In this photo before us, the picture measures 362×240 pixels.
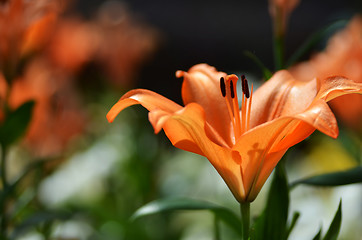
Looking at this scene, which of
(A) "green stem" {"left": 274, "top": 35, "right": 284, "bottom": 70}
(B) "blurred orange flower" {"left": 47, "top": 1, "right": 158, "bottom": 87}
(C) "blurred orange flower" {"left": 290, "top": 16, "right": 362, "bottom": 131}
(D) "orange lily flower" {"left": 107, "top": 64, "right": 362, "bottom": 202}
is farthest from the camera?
(B) "blurred orange flower" {"left": 47, "top": 1, "right": 158, "bottom": 87}

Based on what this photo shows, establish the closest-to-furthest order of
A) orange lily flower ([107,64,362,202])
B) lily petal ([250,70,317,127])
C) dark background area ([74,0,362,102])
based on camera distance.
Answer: orange lily flower ([107,64,362,202]) < lily petal ([250,70,317,127]) < dark background area ([74,0,362,102])

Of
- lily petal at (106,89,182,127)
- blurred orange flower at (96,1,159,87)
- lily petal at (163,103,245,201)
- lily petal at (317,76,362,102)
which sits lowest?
blurred orange flower at (96,1,159,87)

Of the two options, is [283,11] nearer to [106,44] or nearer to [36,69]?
[36,69]

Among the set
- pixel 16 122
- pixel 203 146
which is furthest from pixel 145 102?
pixel 16 122

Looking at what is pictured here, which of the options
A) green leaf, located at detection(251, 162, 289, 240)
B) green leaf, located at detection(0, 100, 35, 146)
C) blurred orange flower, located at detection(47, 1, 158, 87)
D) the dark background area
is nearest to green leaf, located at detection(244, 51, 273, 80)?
green leaf, located at detection(251, 162, 289, 240)

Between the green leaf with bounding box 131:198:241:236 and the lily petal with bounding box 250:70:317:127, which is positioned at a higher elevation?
the lily petal with bounding box 250:70:317:127

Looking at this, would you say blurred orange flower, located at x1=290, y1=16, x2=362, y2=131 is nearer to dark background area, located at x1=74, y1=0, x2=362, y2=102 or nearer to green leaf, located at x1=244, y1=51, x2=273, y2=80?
green leaf, located at x1=244, y1=51, x2=273, y2=80

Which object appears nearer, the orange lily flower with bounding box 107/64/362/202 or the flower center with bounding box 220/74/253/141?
the orange lily flower with bounding box 107/64/362/202
